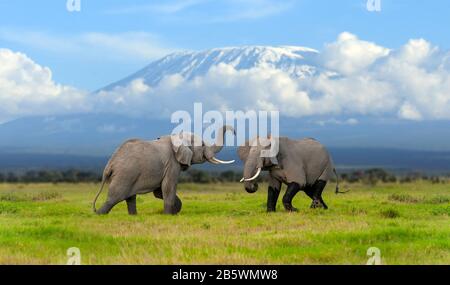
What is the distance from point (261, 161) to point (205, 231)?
20.1 ft

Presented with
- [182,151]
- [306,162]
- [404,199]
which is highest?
[182,151]

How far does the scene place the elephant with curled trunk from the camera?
23.6 metres

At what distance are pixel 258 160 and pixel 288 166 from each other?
3.91 ft

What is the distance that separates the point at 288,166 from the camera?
24516 millimetres

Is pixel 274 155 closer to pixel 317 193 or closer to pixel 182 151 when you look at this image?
pixel 317 193

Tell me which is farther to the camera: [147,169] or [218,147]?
[218,147]

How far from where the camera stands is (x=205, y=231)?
18.3 m

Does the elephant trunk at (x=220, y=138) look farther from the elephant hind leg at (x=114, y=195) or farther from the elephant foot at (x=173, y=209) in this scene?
the elephant hind leg at (x=114, y=195)

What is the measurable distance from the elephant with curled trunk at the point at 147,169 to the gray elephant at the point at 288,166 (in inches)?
43.7

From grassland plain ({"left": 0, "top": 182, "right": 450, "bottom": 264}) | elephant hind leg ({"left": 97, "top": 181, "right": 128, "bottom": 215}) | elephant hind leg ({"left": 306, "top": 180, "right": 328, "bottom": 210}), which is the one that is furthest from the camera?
elephant hind leg ({"left": 306, "top": 180, "right": 328, "bottom": 210})

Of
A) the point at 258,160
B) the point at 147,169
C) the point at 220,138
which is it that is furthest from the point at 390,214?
the point at 147,169

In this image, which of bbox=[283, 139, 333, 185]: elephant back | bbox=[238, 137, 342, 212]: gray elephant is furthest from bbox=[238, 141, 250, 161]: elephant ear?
bbox=[283, 139, 333, 185]: elephant back

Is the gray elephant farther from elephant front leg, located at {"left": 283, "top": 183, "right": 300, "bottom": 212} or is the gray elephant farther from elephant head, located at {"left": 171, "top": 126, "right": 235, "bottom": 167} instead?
elephant head, located at {"left": 171, "top": 126, "right": 235, "bottom": 167}
